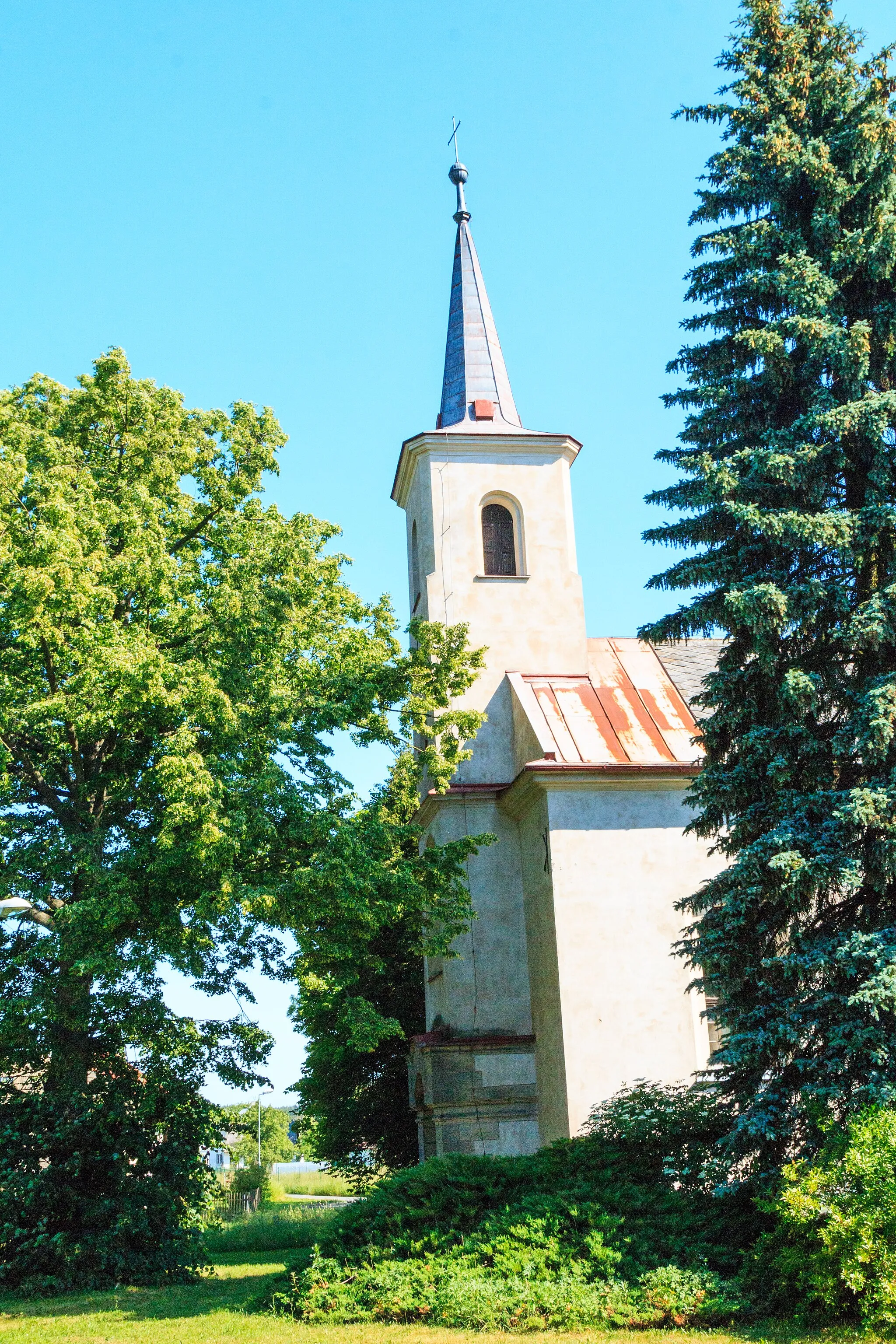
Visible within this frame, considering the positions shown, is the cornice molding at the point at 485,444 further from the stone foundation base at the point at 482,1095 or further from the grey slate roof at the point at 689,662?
the stone foundation base at the point at 482,1095

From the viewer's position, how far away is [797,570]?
1138 centimetres

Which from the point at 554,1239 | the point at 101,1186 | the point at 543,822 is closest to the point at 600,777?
the point at 543,822

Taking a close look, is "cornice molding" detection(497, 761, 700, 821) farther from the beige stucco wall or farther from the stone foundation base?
the stone foundation base

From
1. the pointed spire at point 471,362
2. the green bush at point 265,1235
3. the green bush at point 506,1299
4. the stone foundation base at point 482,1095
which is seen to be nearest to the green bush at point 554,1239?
the green bush at point 506,1299

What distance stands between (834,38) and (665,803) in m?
10.0

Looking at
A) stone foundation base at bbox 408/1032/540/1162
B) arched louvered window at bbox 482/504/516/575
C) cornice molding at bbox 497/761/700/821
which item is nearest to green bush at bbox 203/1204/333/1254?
stone foundation base at bbox 408/1032/540/1162

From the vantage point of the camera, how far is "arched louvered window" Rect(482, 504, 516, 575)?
68.3 ft

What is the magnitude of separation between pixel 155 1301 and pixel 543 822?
807cm

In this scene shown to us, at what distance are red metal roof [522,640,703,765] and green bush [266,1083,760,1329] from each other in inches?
254

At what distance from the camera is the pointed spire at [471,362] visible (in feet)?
72.5

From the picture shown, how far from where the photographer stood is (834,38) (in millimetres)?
12320

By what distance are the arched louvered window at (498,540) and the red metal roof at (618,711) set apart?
207 centimetres

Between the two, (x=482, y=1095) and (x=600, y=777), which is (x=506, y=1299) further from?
(x=600, y=777)

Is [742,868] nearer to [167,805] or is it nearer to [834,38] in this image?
[167,805]
